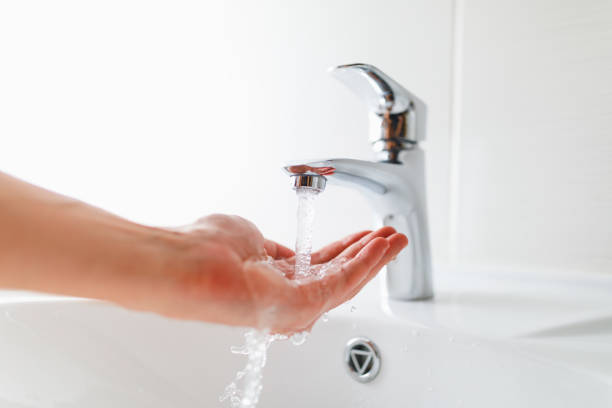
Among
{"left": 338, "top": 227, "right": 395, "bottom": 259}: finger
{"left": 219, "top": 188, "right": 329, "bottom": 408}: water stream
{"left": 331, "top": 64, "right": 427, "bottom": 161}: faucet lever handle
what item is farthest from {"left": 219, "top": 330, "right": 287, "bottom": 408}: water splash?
{"left": 331, "top": 64, "right": 427, "bottom": 161}: faucet lever handle

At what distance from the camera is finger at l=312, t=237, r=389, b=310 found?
0.34 m

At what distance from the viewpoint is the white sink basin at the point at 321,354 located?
0.41 metres

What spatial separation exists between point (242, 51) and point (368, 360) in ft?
1.84

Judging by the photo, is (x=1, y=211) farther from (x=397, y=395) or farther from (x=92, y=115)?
(x=92, y=115)

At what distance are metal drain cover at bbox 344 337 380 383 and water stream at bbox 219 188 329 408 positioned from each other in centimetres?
5

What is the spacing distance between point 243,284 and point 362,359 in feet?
0.77

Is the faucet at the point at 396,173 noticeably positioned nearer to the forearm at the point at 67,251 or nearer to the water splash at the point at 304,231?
the water splash at the point at 304,231

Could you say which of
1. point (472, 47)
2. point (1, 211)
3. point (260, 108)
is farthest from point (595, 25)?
point (1, 211)

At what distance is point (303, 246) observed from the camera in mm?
443

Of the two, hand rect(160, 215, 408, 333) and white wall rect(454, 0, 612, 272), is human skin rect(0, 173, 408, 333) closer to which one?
hand rect(160, 215, 408, 333)

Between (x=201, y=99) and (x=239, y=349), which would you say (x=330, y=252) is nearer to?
(x=239, y=349)

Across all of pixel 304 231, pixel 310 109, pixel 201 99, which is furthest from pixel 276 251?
pixel 201 99

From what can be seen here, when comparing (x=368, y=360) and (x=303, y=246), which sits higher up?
(x=303, y=246)

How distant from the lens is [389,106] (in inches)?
19.5
